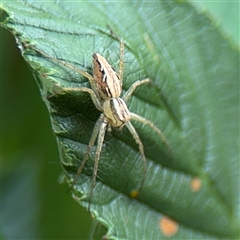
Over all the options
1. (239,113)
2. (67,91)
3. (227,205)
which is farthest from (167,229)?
(67,91)

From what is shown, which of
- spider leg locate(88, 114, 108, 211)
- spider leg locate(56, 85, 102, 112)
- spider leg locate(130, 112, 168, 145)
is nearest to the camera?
spider leg locate(56, 85, 102, 112)

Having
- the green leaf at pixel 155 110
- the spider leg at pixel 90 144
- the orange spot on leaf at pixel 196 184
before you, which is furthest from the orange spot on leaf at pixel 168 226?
the spider leg at pixel 90 144

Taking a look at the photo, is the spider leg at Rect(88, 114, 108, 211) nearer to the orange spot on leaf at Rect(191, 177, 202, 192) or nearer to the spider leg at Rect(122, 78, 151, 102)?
the spider leg at Rect(122, 78, 151, 102)

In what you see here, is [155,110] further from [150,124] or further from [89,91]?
[89,91]

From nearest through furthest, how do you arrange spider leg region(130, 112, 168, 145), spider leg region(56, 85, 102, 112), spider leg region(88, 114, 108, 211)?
spider leg region(56, 85, 102, 112) → spider leg region(88, 114, 108, 211) → spider leg region(130, 112, 168, 145)

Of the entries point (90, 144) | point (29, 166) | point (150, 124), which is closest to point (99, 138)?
point (90, 144)

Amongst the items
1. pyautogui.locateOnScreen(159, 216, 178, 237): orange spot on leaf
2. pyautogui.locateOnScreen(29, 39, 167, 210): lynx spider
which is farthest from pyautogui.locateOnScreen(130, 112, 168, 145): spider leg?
pyautogui.locateOnScreen(159, 216, 178, 237): orange spot on leaf
